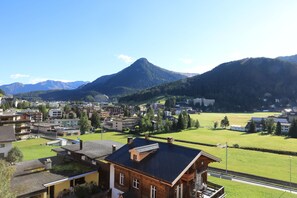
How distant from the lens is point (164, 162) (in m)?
19.9

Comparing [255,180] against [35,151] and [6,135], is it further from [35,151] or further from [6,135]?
[35,151]

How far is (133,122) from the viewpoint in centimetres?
11956

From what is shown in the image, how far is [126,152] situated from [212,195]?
9.05m

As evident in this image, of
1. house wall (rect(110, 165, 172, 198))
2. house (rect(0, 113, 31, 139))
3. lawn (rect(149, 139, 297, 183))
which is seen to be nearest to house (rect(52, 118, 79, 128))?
house (rect(0, 113, 31, 139))

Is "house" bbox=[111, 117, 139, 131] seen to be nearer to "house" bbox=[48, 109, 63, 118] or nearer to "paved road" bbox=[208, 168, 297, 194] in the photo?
"house" bbox=[48, 109, 63, 118]

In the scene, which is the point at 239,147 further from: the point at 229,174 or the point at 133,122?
the point at 133,122

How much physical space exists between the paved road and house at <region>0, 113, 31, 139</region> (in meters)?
61.5

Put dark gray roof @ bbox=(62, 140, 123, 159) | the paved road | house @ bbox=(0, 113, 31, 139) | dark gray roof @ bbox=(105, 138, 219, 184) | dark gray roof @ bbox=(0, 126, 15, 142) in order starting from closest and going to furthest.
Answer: dark gray roof @ bbox=(105, 138, 219, 184) → dark gray roof @ bbox=(62, 140, 123, 159) → the paved road → dark gray roof @ bbox=(0, 126, 15, 142) → house @ bbox=(0, 113, 31, 139)

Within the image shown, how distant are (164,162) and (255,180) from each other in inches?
1125

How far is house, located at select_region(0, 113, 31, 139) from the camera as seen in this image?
72500 mm

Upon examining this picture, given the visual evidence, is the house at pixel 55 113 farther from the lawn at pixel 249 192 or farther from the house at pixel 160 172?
the house at pixel 160 172

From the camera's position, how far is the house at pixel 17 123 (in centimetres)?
7250

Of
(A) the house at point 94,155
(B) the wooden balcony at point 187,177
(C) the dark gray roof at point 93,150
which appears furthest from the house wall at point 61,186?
(B) the wooden balcony at point 187,177

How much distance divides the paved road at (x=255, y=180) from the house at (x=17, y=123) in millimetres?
61497
